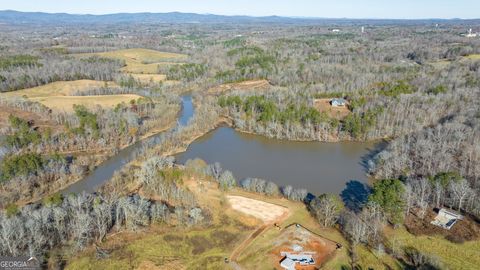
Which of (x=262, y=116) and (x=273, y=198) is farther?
(x=262, y=116)

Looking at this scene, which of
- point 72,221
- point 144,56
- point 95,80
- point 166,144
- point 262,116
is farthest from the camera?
point 144,56

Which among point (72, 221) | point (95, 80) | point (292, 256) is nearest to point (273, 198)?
point (292, 256)

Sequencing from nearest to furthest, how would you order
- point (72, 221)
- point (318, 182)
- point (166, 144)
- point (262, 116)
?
point (72, 221) → point (318, 182) → point (166, 144) → point (262, 116)

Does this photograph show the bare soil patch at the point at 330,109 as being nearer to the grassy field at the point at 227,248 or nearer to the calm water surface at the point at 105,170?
the calm water surface at the point at 105,170

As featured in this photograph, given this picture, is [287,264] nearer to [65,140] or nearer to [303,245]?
[303,245]

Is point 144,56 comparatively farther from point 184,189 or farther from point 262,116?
point 184,189
